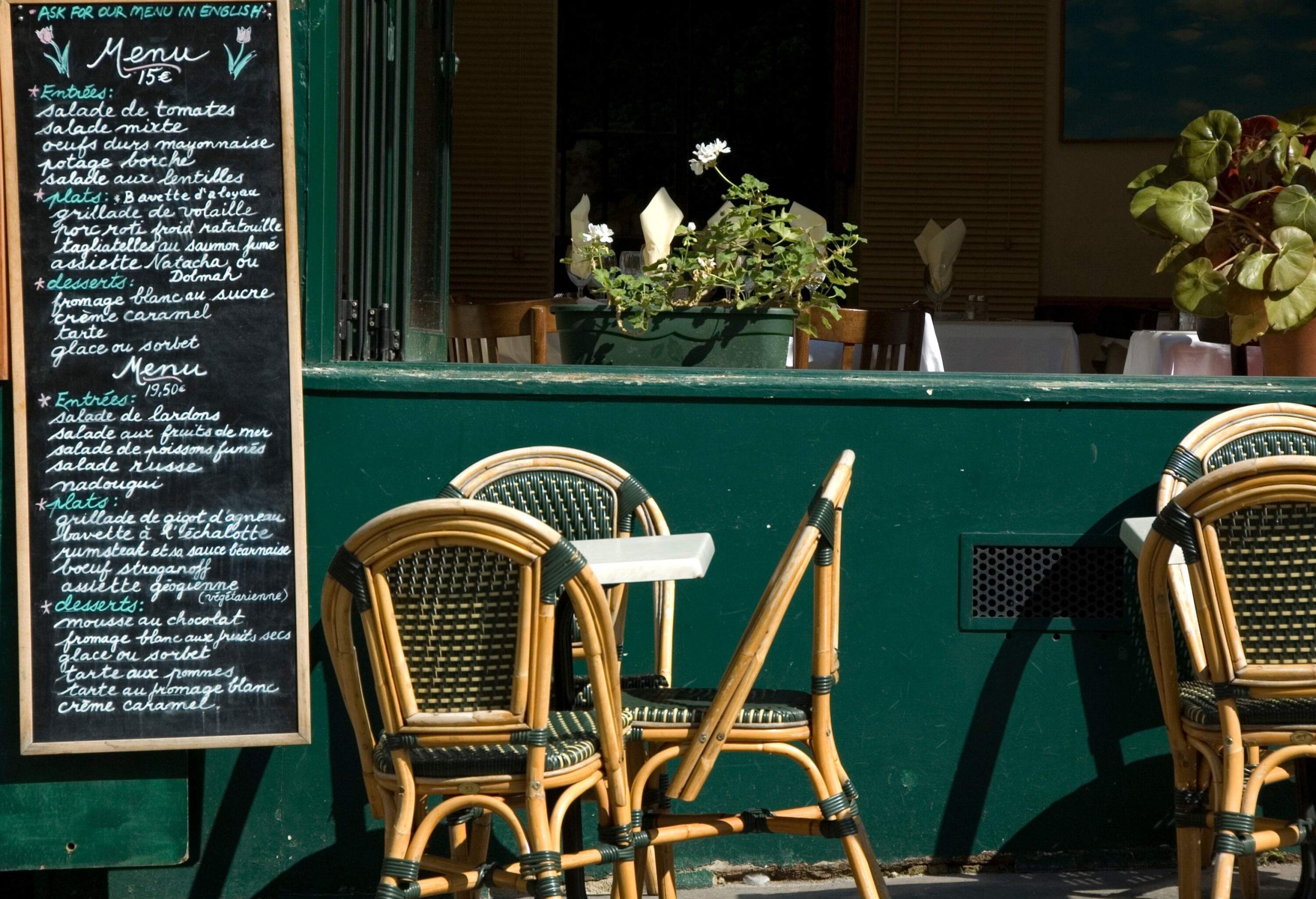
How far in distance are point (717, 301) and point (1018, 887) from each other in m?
1.52

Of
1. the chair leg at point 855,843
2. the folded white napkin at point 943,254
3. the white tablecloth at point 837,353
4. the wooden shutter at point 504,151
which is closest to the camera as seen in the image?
the chair leg at point 855,843

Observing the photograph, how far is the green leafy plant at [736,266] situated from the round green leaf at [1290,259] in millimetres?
971

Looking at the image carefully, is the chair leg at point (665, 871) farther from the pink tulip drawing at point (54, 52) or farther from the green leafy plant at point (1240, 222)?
the pink tulip drawing at point (54, 52)

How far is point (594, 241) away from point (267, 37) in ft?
3.14

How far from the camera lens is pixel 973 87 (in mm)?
8930

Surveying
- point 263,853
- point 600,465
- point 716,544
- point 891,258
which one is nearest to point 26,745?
point 263,853

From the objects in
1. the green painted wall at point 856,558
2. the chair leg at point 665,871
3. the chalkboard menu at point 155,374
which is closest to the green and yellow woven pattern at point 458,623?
the chair leg at point 665,871

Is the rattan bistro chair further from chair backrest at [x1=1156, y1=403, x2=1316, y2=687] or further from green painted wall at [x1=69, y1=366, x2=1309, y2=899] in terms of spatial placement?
chair backrest at [x1=1156, y1=403, x2=1316, y2=687]

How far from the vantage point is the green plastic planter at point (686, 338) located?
139 inches

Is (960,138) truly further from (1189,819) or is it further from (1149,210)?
(1189,819)

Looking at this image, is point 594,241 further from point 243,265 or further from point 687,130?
point 687,130

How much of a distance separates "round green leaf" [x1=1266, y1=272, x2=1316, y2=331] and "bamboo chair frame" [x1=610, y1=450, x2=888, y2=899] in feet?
4.61

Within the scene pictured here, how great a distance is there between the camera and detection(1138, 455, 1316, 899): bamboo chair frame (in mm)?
2434

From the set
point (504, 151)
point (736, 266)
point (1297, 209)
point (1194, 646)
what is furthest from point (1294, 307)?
point (504, 151)
